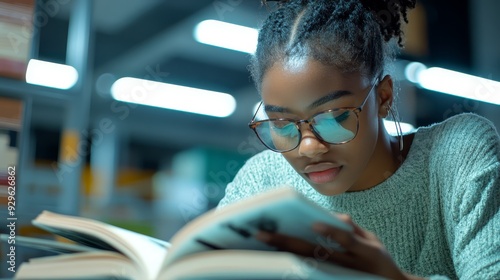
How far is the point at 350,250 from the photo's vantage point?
1.69 feet

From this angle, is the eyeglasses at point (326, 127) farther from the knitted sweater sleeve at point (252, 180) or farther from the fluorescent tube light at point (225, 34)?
the fluorescent tube light at point (225, 34)

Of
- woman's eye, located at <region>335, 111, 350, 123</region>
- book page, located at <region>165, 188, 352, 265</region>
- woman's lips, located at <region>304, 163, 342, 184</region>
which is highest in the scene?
woman's eye, located at <region>335, 111, 350, 123</region>

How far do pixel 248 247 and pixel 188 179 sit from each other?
4678 millimetres

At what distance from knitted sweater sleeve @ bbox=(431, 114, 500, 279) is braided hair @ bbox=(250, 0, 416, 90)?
0.17 meters

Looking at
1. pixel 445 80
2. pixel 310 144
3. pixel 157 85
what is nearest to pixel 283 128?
pixel 310 144

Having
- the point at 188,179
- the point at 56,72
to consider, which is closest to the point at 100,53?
the point at 56,72

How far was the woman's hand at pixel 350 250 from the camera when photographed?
1.64ft

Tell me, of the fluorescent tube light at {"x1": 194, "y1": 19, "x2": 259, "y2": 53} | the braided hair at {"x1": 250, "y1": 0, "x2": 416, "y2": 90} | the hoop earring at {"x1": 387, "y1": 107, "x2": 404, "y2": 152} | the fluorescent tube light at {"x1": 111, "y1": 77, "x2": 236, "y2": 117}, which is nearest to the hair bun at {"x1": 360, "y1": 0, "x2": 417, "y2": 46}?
the braided hair at {"x1": 250, "y1": 0, "x2": 416, "y2": 90}

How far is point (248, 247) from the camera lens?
0.52m

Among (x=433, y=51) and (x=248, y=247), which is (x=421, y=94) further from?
(x=248, y=247)

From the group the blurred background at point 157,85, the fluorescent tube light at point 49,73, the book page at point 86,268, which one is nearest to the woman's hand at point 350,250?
the book page at point 86,268

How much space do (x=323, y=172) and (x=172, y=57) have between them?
4.74 metres

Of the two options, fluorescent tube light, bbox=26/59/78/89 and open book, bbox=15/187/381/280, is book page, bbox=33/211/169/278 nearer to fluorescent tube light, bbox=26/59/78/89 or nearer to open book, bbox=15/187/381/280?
open book, bbox=15/187/381/280

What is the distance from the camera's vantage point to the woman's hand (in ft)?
1.64
